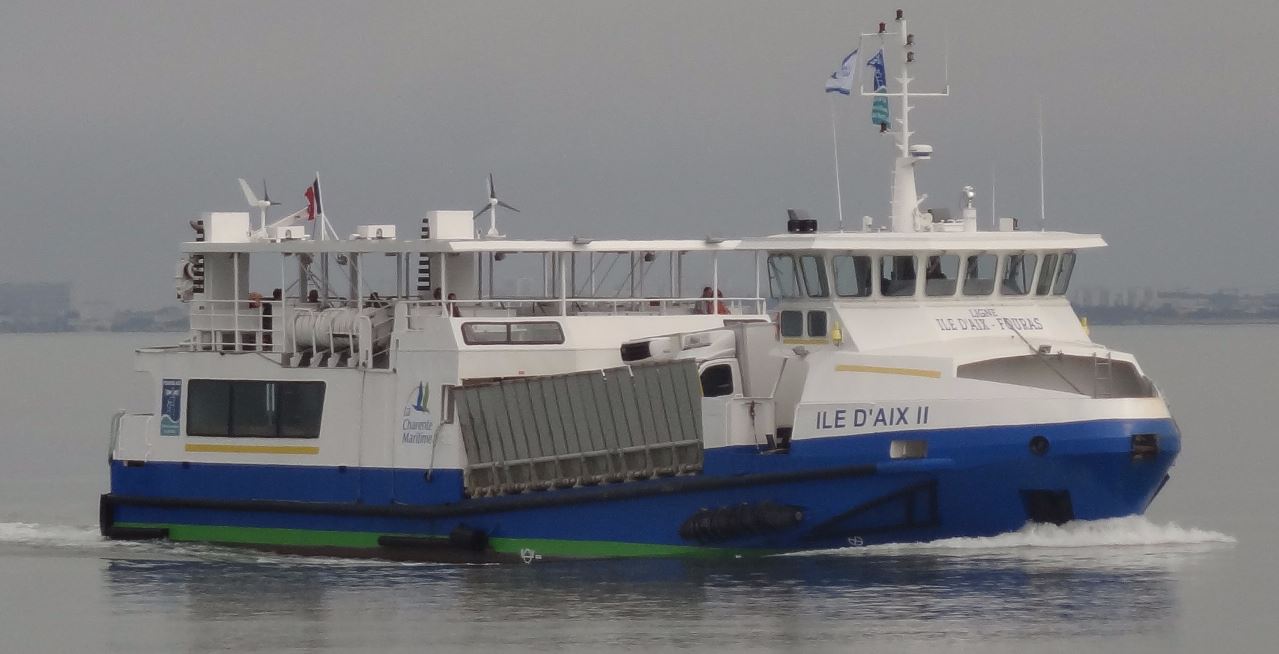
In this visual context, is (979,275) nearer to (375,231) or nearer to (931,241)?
(931,241)

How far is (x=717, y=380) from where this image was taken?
28734 mm

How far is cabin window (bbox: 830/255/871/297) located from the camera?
28031mm

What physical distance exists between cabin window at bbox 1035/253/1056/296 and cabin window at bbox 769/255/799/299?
2.97m

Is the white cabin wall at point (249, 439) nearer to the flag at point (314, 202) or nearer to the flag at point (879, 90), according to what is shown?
the flag at point (314, 202)

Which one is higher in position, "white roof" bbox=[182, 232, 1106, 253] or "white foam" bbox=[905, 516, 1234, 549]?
"white roof" bbox=[182, 232, 1106, 253]

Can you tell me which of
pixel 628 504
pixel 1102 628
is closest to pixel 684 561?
pixel 628 504

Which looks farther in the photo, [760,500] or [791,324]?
[791,324]

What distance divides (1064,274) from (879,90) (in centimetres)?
326

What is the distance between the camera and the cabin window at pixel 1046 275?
1122 inches

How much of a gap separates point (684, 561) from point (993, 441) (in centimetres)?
421

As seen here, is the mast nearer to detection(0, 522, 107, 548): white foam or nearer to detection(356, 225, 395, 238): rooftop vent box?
detection(356, 225, 395, 238): rooftop vent box

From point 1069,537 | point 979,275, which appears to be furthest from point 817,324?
point 1069,537

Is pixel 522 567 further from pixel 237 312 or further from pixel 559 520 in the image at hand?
pixel 237 312

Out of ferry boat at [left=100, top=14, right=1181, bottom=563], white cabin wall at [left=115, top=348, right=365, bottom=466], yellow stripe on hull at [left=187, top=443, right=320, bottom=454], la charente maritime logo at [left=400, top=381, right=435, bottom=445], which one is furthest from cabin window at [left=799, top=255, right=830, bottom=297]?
yellow stripe on hull at [left=187, top=443, right=320, bottom=454]
